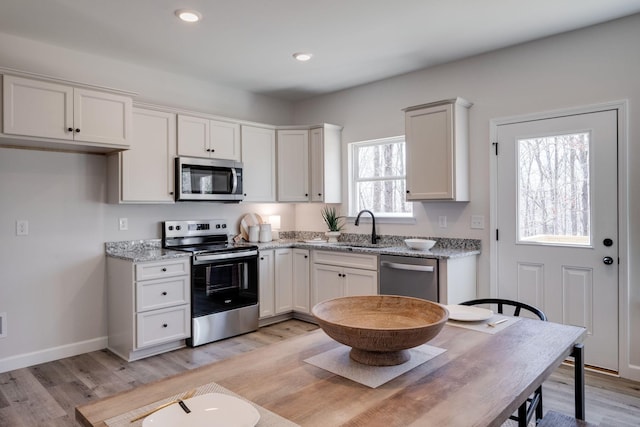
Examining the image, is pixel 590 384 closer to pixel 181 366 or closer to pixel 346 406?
pixel 346 406

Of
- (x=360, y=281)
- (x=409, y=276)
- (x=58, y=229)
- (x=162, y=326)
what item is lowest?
(x=162, y=326)

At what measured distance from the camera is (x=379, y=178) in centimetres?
455

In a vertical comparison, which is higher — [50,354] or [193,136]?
[193,136]

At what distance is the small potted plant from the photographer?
4.71 meters

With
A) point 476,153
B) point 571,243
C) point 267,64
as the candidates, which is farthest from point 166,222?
point 571,243

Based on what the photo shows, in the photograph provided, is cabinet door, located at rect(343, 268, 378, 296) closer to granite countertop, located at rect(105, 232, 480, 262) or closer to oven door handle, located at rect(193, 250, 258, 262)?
granite countertop, located at rect(105, 232, 480, 262)

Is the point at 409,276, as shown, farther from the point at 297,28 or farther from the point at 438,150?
the point at 297,28

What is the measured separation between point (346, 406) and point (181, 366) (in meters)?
2.66

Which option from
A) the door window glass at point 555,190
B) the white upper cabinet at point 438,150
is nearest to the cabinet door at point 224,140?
the white upper cabinet at point 438,150

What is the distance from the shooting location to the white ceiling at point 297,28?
9.20 feet

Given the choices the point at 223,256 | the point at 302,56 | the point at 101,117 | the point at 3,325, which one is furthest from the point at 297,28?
the point at 3,325

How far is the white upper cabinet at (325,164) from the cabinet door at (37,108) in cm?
242

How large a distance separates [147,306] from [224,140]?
1797mm

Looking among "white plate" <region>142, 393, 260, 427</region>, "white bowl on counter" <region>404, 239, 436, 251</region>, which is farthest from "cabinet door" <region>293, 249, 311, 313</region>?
"white plate" <region>142, 393, 260, 427</region>
